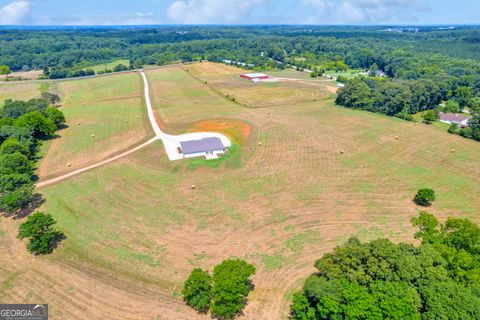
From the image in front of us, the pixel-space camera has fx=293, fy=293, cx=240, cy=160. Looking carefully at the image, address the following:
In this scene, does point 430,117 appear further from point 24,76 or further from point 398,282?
point 24,76

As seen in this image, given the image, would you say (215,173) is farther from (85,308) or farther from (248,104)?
(248,104)

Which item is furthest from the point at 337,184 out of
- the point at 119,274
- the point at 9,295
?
the point at 9,295

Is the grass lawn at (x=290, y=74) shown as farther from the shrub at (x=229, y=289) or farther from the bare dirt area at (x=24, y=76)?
the shrub at (x=229, y=289)

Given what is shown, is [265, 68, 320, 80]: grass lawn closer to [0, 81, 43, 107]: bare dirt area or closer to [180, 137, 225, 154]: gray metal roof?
[180, 137, 225, 154]: gray metal roof

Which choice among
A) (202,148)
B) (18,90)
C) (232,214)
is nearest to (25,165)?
(202,148)

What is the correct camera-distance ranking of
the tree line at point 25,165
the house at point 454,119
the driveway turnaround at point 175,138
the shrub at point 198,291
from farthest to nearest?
the house at point 454,119
the driveway turnaround at point 175,138
the tree line at point 25,165
the shrub at point 198,291

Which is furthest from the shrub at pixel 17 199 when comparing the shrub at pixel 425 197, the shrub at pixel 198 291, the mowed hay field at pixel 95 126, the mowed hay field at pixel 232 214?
the shrub at pixel 425 197
